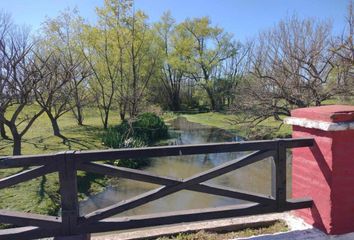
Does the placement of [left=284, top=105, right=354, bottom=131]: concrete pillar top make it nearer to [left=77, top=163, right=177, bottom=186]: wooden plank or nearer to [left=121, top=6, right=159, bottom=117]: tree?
[left=77, top=163, right=177, bottom=186]: wooden plank

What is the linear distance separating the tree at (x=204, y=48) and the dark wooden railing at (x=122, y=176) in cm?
4035

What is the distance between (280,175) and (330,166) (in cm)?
48

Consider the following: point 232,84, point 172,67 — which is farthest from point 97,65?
point 232,84

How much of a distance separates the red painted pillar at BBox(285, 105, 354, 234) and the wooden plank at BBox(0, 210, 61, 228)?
8.33 ft

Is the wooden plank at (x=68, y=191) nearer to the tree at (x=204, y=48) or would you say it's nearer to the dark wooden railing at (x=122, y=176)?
the dark wooden railing at (x=122, y=176)

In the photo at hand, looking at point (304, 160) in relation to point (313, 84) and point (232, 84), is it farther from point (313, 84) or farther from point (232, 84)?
point (232, 84)

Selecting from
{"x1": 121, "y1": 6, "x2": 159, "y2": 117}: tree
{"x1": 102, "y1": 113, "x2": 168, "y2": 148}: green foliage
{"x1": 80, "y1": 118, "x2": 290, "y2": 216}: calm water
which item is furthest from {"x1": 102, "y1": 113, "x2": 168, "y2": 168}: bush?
{"x1": 121, "y1": 6, "x2": 159, "y2": 117}: tree

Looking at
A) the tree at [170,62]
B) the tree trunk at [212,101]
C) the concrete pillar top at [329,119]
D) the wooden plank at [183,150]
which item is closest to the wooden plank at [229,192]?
the wooden plank at [183,150]

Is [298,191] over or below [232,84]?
below

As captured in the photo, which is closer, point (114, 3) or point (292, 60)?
point (292, 60)

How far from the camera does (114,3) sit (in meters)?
22.9

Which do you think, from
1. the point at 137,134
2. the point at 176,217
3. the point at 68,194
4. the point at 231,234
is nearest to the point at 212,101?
the point at 137,134

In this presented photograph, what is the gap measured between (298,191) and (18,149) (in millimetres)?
9481

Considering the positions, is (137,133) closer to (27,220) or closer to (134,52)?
(134,52)
